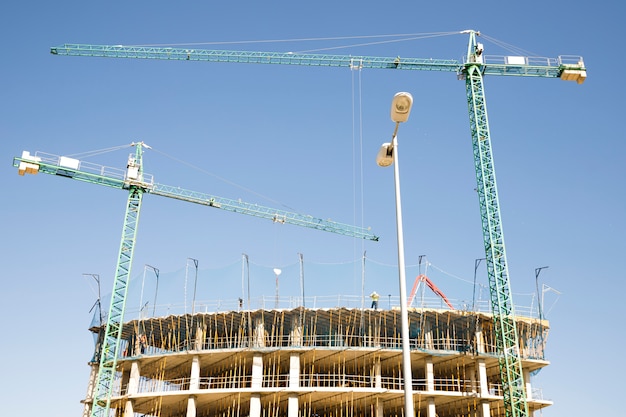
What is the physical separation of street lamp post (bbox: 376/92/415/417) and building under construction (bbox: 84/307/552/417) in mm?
29653

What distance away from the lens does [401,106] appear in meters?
11.3

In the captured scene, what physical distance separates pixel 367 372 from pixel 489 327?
8.92 metres

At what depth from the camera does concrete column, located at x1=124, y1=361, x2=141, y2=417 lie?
141 feet

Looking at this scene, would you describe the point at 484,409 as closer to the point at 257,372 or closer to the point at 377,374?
the point at 377,374

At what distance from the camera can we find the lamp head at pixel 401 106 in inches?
438

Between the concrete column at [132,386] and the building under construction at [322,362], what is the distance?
0.07m

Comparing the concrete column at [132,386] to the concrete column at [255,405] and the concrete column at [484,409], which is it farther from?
the concrete column at [484,409]

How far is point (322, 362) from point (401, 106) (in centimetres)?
3445

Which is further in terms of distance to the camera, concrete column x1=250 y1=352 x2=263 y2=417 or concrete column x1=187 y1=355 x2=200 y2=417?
concrete column x1=187 y1=355 x2=200 y2=417

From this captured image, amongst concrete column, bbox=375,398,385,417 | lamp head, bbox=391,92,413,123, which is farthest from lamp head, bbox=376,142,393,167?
concrete column, bbox=375,398,385,417

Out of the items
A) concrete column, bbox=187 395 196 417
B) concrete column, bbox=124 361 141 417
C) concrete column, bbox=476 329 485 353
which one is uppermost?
concrete column, bbox=476 329 485 353

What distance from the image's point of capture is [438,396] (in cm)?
4044

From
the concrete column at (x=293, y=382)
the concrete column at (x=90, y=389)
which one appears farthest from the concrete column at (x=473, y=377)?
the concrete column at (x=90, y=389)

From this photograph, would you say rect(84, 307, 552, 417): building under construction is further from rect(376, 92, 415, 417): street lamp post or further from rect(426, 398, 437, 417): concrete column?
rect(376, 92, 415, 417): street lamp post
